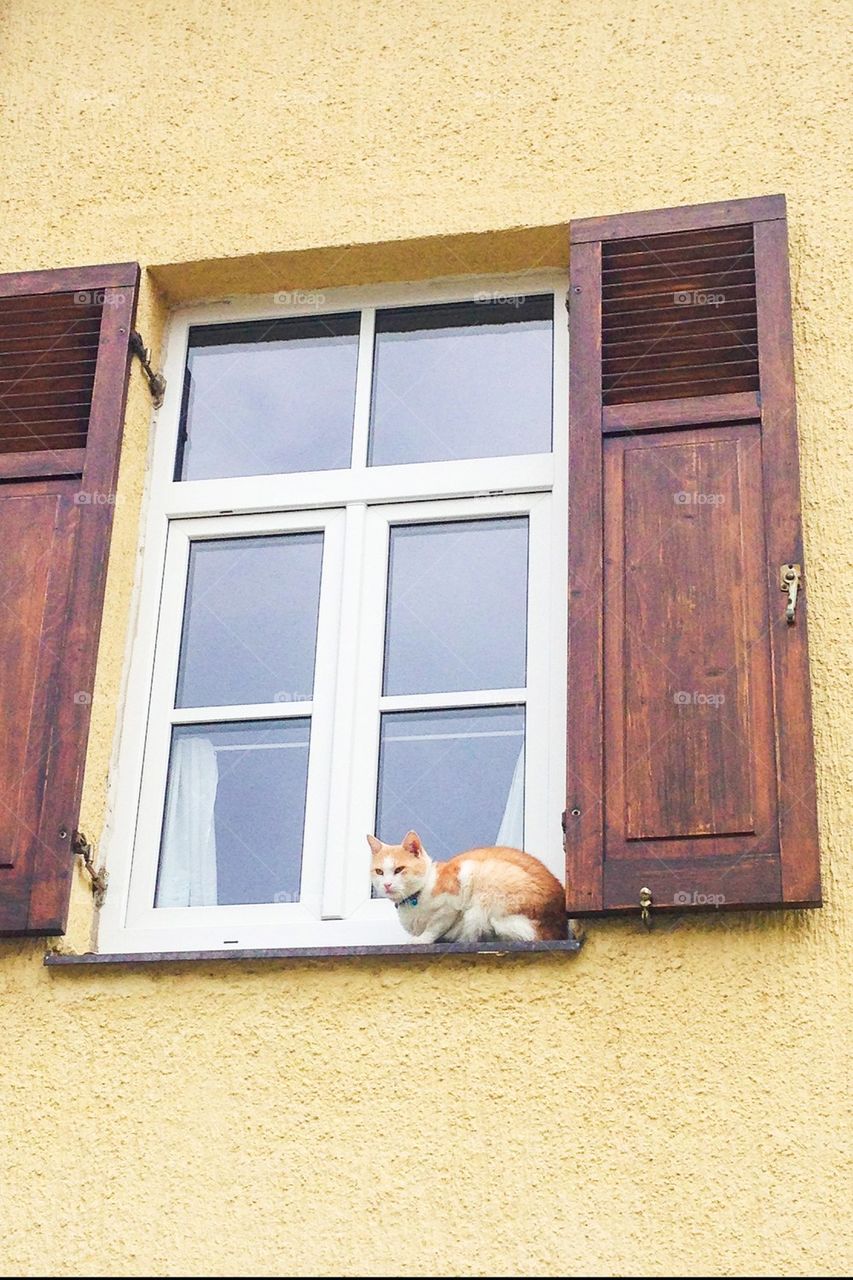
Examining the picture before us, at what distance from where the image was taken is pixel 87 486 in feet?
16.2

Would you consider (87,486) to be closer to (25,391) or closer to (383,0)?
(25,391)

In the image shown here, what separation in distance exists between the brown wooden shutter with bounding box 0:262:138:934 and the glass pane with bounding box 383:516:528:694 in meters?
0.75

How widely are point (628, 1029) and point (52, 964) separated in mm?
1290

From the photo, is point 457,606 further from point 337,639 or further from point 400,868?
point 400,868

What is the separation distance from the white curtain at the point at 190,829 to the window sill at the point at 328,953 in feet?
1.04

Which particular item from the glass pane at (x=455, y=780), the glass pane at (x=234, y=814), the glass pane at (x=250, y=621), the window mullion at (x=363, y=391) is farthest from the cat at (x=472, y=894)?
the window mullion at (x=363, y=391)

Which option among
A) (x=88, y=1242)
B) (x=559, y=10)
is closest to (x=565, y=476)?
(x=559, y=10)

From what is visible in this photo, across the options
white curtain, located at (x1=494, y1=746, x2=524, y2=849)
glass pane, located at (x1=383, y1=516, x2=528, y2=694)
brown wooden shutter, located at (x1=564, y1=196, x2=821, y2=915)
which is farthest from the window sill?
glass pane, located at (x1=383, y1=516, x2=528, y2=694)

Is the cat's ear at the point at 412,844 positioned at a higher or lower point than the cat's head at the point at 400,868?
higher

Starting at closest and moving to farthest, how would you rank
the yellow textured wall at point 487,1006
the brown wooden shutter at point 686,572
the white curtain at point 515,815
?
the yellow textured wall at point 487,1006 → the brown wooden shutter at point 686,572 → the white curtain at point 515,815

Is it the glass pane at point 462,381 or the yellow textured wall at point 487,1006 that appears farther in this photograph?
the glass pane at point 462,381

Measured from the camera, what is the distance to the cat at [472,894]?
4.30m

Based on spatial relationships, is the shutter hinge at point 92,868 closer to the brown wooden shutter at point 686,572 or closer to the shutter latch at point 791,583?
the brown wooden shutter at point 686,572

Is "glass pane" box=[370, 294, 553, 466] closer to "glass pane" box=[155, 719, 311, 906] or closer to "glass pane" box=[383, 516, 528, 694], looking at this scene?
"glass pane" box=[383, 516, 528, 694]
